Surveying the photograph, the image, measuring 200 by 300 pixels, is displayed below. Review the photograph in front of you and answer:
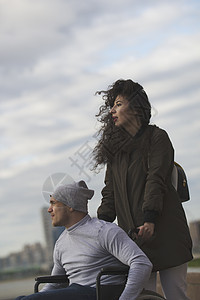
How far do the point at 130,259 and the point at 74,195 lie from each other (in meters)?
0.45

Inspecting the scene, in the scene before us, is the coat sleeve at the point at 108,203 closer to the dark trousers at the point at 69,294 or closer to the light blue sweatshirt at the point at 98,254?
the light blue sweatshirt at the point at 98,254

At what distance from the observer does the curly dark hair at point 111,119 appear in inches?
144

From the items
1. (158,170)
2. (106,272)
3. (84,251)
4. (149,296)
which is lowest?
(149,296)

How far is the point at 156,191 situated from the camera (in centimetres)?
335

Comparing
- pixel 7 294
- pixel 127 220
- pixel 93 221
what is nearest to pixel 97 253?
pixel 93 221

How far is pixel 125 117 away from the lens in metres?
3.62

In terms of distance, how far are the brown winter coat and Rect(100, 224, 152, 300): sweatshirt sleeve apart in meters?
0.31

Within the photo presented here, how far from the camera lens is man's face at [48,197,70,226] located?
3281mm

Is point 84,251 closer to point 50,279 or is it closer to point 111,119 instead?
point 50,279

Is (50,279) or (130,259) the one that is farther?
(50,279)

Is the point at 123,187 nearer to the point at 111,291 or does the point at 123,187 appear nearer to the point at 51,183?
the point at 51,183

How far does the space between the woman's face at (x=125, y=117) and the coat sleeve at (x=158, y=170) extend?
143 millimetres

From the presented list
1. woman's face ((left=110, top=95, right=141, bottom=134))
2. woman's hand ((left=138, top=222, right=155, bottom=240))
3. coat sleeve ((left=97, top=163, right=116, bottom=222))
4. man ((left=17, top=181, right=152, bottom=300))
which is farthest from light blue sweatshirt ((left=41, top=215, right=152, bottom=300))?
woman's face ((left=110, top=95, right=141, bottom=134))

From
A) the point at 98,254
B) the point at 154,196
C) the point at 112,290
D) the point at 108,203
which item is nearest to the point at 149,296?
the point at 112,290
